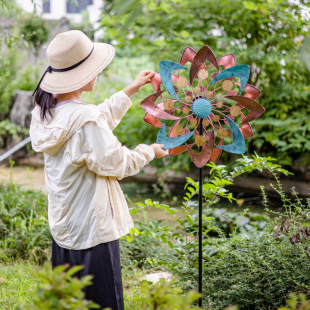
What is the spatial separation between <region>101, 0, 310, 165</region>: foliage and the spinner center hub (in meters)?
2.58

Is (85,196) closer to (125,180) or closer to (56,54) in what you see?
(56,54)

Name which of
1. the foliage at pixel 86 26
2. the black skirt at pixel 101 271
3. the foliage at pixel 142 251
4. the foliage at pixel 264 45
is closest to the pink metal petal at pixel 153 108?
the black skirt at pixel 101 271

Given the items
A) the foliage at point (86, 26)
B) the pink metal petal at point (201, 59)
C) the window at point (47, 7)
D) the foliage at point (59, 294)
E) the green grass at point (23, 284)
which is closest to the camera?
the foliage at point (59, 294)

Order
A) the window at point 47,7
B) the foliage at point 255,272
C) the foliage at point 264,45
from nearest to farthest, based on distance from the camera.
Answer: the foliage at point 255,272, the foliage at point 264,45, the window at point 47,7

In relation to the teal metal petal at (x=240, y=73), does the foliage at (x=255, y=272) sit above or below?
below

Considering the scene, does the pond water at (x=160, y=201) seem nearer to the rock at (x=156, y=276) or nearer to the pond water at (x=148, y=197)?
the pond water at (x=148, y=197)

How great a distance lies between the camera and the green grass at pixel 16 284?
198 centimetres

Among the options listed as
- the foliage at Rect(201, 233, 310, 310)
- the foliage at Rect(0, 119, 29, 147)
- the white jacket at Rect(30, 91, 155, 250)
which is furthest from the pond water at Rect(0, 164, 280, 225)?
the white jacket at Rect(30, 91, 155, 250)

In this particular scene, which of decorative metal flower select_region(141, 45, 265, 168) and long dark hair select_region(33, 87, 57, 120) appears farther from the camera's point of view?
decorative metal flower select_region(141, 45, 265, 168)

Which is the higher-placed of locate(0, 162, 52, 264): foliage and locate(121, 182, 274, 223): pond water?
locate(0, 162, 52, 264): foliage

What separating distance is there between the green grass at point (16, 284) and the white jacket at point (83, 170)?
71 centimetres

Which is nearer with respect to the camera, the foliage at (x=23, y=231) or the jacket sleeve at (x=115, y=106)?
the jacket sleeve at (x=115, y=106)

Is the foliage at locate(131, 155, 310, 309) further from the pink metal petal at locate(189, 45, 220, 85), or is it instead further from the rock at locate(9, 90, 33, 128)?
the rock at locate(9, 90, 33, 128)

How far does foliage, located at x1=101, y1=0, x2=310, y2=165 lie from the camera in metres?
3.95
